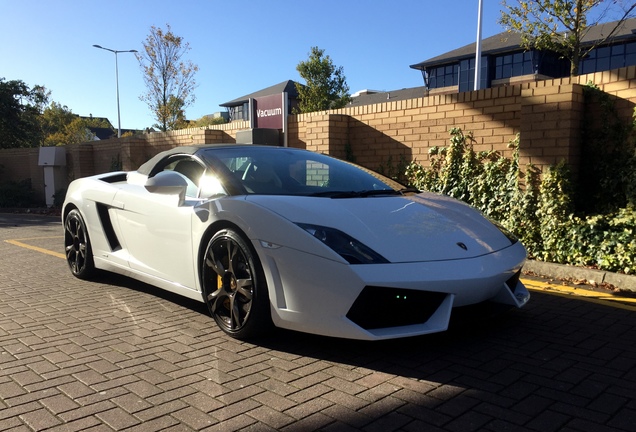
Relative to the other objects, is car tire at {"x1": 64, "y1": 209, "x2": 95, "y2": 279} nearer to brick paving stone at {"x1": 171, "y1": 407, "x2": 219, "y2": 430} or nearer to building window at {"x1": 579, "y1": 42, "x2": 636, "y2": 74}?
brick paving stone at {"x1": 171, "y1": 407, "x2": 219, "y2": 430}

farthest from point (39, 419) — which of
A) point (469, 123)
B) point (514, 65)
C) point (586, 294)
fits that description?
point (514, 65)

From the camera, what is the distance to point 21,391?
9.05ft

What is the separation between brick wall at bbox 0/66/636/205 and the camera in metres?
6.05

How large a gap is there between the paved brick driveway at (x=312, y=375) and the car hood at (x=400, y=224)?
490mm

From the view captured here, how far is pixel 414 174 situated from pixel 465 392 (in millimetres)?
5720

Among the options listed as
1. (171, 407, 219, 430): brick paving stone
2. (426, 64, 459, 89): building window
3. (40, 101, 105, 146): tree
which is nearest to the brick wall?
(171, 407, 219, 430): brick paving stone

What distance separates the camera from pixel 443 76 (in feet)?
190

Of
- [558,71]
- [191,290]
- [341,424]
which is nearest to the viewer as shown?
[341,424]

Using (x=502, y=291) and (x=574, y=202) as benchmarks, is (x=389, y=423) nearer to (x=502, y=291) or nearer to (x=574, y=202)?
(x=502, y=291)

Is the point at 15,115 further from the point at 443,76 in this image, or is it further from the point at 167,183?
the point at 443,76

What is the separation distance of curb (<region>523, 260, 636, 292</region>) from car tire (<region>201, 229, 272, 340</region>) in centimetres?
364

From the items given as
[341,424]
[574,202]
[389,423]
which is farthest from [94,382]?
[574,202]

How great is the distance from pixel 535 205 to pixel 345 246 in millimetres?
4166

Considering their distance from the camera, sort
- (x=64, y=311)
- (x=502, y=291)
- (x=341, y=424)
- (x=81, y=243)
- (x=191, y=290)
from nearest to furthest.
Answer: (x=341, y=424), (x=502, y=291), (x=191, y=290), (x=64, y=311), (x=81, y=243)
